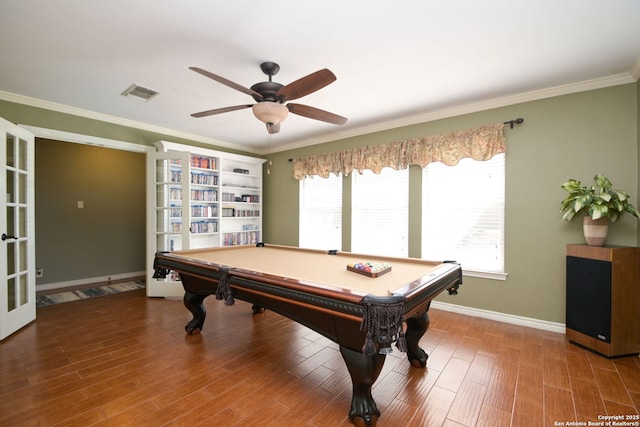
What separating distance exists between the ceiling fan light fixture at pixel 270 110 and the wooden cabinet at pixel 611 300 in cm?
288

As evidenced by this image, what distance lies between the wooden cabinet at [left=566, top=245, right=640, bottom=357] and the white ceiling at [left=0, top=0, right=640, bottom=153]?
1.64 metres

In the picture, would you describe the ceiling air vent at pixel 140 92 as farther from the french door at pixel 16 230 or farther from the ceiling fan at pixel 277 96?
the ceiling fan at pixel 277 96

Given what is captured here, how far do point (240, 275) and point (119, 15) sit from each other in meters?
1.88

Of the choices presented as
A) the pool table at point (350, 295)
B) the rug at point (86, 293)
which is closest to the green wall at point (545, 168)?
the pool table at point (350, 295)

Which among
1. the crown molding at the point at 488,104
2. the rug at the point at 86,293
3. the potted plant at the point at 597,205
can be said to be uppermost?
the crown molding at the point at 488,104

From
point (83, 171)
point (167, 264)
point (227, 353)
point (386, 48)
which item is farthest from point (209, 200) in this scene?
point (386, 48)

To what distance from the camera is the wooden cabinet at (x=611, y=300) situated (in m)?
2.27

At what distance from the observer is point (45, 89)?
115 inches

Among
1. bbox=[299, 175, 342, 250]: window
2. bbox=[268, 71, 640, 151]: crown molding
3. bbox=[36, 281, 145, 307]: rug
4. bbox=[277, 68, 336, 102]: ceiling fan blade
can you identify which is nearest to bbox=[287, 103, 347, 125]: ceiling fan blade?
bbox=[277, 68, 336, 102]: ceiling fan blade

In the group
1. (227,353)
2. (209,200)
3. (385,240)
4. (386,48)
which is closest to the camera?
(386,48)

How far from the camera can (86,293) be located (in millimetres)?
4258

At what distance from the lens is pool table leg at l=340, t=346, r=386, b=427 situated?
1550 mm

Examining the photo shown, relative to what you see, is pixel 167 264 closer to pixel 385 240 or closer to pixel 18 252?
pixel 18 252

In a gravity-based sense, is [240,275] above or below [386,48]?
below
